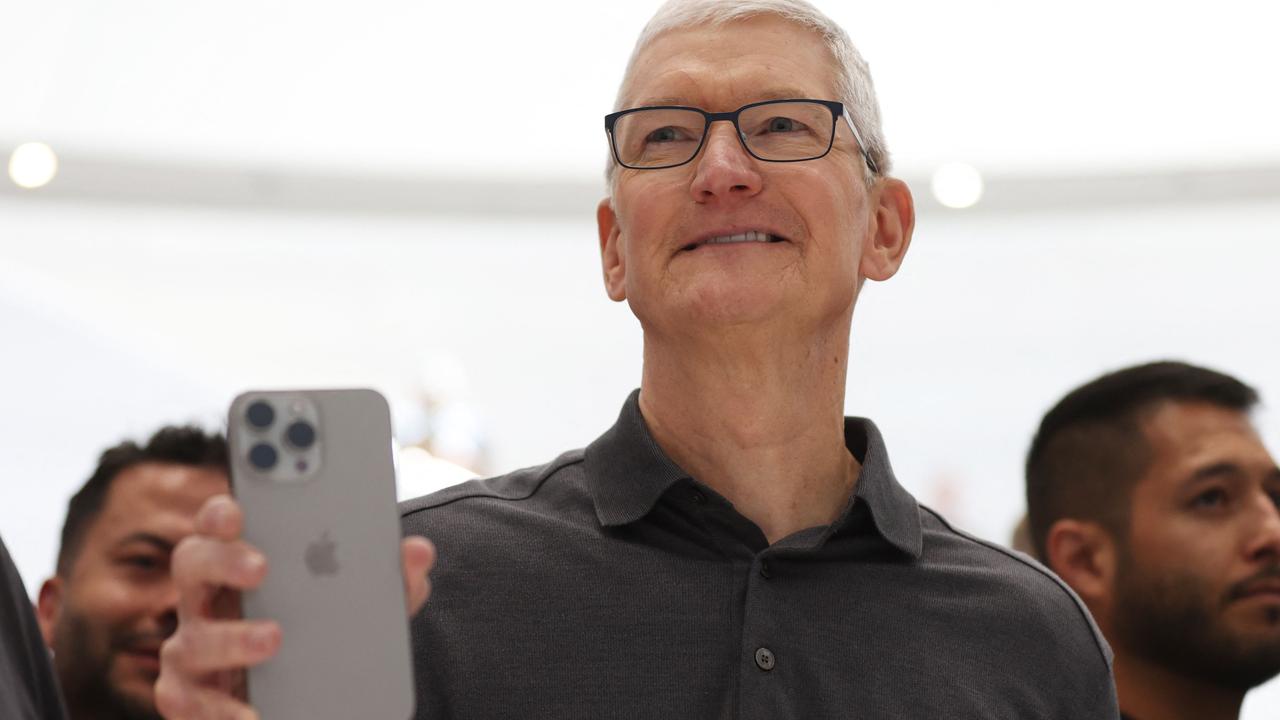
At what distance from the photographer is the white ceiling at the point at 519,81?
17.3ft

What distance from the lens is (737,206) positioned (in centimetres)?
129

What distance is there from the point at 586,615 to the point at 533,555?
79mm

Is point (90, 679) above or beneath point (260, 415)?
beneath

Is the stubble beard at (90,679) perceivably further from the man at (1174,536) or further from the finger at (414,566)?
the man at (1174,536)

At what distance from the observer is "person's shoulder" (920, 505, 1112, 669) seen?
1.28 m

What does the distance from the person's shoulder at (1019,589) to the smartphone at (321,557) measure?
60cm

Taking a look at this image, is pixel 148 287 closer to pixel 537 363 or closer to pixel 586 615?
pixel 537 363

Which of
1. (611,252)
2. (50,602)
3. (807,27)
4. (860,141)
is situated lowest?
(50,602)

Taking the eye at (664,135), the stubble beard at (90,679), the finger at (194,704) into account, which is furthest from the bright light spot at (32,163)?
the finger at (194,704)

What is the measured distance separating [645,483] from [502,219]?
15.8 ft

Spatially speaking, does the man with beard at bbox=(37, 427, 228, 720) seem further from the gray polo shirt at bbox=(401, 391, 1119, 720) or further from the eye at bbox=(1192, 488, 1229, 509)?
the eye at bbox=(1192, 488, 1229, 509)

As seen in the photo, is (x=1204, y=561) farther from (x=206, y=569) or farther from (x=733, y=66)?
(x=206, y=569)

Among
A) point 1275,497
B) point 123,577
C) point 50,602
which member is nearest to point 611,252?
point 123,577

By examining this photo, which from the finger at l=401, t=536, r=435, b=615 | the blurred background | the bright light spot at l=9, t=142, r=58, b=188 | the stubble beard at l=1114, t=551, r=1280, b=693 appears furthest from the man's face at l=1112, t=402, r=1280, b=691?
the bright light spot at l=9, t=142, r=58, b=188
